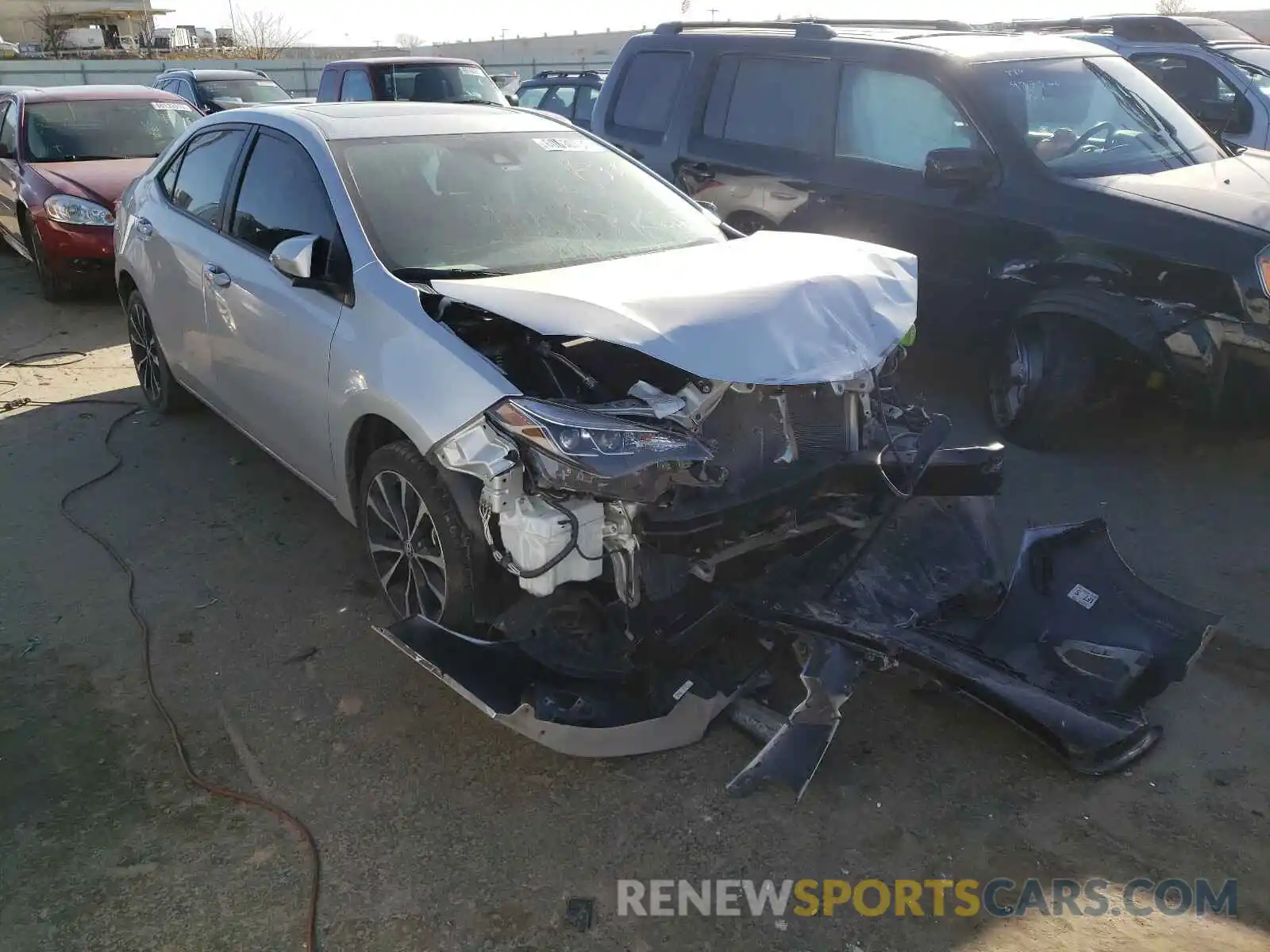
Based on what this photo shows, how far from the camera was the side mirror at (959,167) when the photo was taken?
16.8 ft

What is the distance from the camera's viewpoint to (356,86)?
1272cm

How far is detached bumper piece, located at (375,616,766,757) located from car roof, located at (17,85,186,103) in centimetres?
895

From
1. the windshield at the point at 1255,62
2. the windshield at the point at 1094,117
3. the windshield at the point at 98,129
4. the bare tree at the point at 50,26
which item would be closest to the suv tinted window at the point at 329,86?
the windshield at the point at 98,129

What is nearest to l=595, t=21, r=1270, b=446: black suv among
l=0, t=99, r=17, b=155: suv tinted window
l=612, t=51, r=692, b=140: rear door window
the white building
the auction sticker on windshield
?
l=612, t=51, r=692, b=140: rear door window

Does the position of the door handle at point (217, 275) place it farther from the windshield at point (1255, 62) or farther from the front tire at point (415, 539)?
the windshield at point (1255, 62)

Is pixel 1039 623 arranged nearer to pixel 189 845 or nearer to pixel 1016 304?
pixel 1016 304

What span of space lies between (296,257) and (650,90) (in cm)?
425

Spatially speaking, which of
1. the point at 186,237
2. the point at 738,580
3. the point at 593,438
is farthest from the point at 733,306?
the point at 186,237

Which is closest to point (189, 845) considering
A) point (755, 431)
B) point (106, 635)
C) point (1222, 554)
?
point (106, 635)

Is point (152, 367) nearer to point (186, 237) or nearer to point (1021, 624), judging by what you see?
point (186, 237)

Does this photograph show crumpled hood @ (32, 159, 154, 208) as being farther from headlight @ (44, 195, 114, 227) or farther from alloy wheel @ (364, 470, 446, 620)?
alloy wheel @ (364, 470, 446, 620)

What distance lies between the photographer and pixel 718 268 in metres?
3.54

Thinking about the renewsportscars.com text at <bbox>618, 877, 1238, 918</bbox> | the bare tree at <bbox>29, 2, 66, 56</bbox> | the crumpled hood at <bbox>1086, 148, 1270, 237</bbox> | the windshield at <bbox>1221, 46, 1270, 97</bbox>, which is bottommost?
the bare tree at <bbox>29, 2, 66, 56</bbox>

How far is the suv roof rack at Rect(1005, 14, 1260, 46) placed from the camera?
29.8ft
